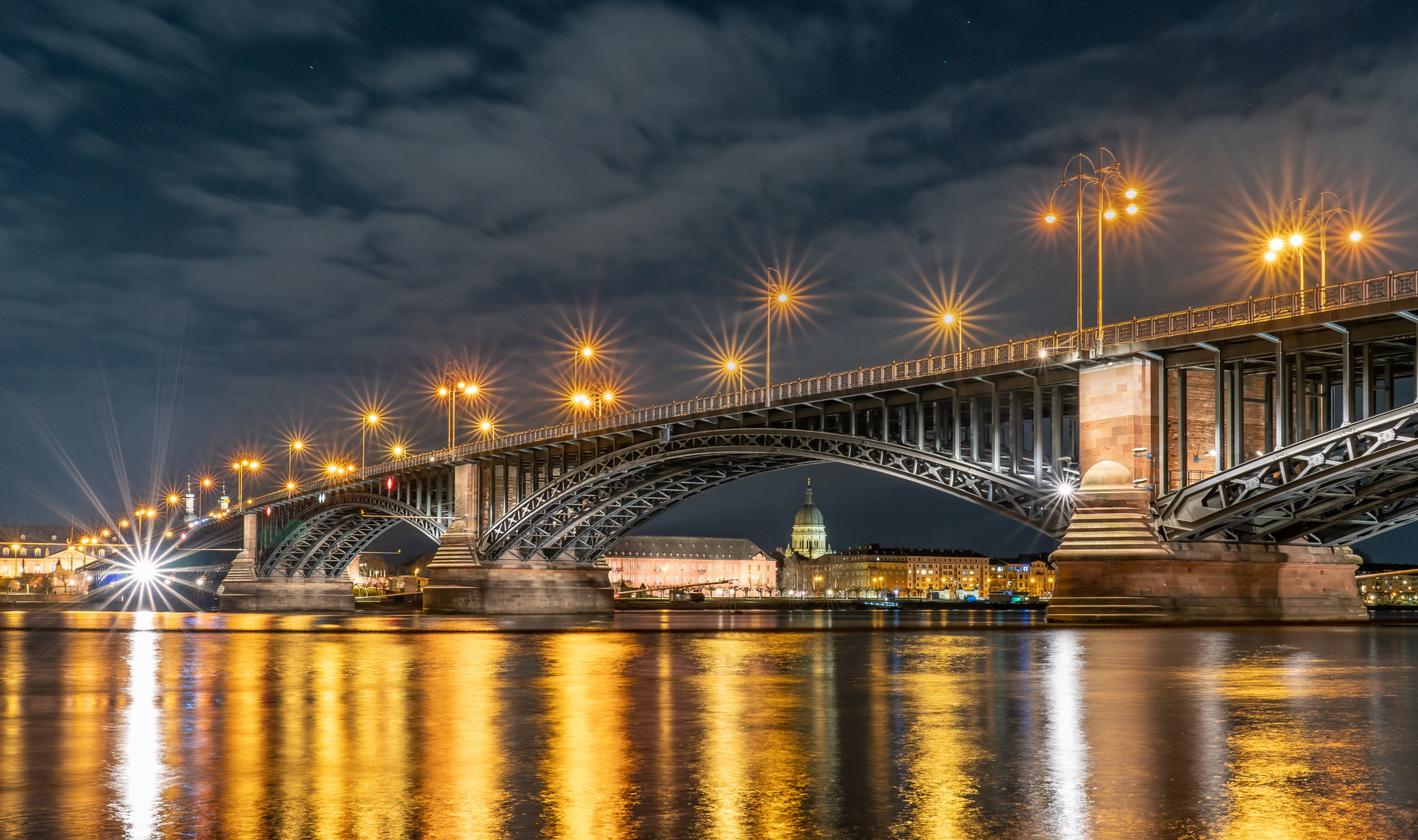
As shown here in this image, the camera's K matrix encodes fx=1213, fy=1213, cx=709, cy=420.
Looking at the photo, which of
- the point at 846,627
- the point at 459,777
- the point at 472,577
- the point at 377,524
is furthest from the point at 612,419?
the point at 459,777

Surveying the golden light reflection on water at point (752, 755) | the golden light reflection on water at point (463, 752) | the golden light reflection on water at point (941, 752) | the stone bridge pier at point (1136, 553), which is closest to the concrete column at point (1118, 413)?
the stone bridge pier at point (1136, 553)

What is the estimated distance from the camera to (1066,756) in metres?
10.1

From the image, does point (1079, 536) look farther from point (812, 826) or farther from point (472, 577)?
point (472, 577)

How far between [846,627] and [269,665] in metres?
24.5

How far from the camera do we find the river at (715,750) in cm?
758

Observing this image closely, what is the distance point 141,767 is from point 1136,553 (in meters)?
39.5

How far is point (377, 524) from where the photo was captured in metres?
127

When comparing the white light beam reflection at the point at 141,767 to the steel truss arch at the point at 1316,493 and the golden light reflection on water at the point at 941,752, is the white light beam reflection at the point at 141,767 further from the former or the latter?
the steel truss arch at the point at 1316,493

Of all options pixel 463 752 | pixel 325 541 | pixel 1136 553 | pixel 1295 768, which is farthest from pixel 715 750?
pixel 325 541

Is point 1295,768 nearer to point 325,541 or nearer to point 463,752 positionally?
point 463,752

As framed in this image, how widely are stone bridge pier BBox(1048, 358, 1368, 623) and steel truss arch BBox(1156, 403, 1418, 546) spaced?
90cm

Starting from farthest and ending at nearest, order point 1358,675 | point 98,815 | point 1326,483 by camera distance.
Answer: point 1326,483
point 1358,675
point 98,815

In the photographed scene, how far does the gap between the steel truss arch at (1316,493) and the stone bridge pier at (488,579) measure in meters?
50.8

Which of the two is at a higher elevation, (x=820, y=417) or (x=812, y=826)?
(x=820, y=417)
